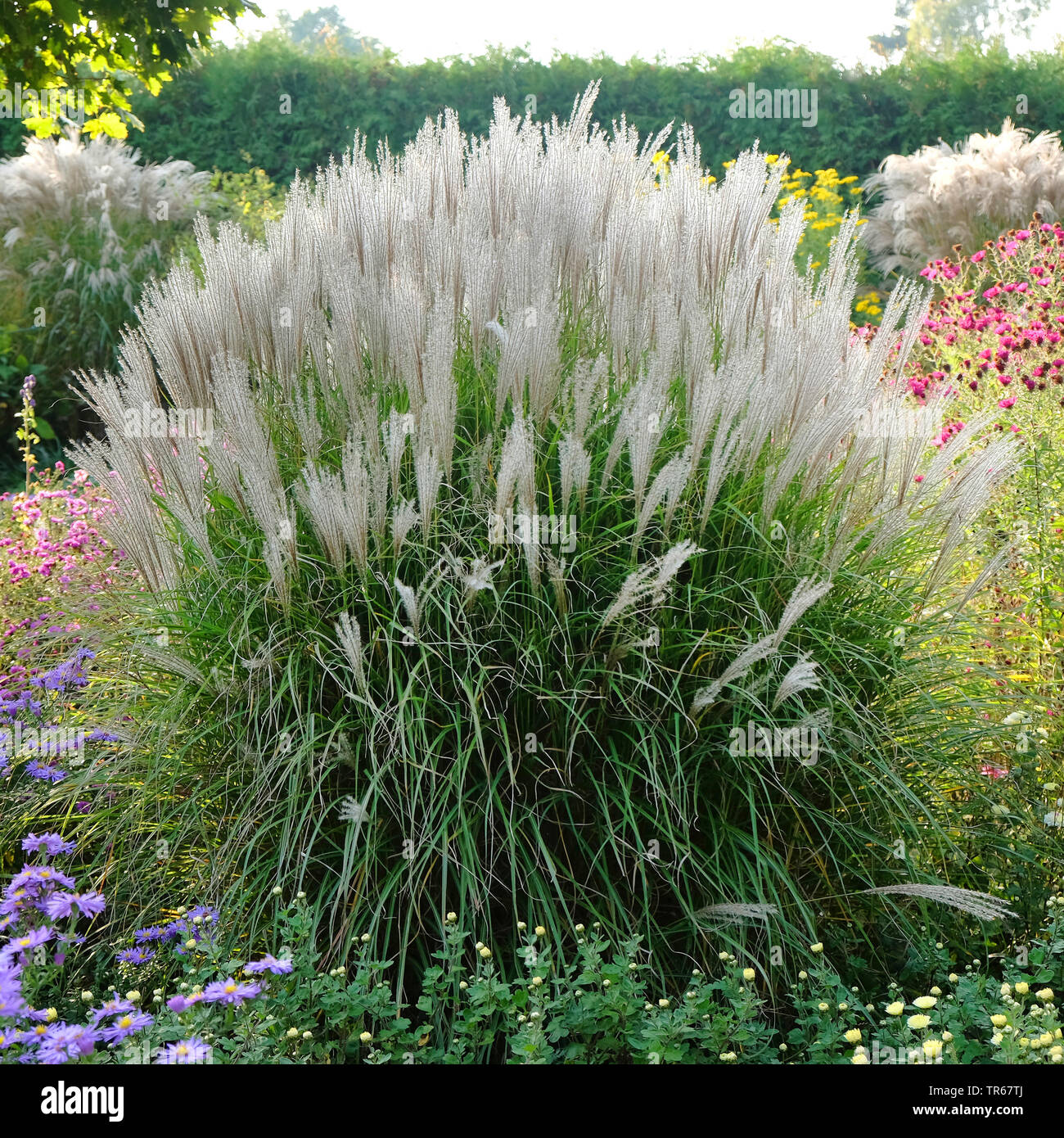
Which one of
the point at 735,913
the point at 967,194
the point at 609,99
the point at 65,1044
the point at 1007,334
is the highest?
the point at 609,99

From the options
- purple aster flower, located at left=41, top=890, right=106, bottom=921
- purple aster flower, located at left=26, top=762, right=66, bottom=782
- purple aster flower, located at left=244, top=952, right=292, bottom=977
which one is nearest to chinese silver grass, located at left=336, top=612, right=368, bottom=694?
purple aster flower, located at left=244, top=952, right=292, bottom=977

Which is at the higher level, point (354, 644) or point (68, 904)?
point (354, 644)

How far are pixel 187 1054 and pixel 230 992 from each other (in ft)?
0.70

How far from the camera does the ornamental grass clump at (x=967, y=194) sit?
9261mm

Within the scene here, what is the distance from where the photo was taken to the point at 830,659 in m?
2.44

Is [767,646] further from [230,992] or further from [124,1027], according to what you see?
[124,1027]

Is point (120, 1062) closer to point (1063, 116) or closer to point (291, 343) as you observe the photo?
point (291, 343)

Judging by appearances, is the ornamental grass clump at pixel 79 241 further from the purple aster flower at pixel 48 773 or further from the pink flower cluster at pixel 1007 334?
the purple aster flower at pixel 48 773

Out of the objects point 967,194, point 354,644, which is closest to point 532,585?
point 354,644

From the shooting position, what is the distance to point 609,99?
1283 cm

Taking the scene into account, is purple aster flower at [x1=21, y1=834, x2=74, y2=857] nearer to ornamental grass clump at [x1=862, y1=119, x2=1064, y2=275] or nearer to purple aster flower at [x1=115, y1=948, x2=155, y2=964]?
purple aster flower at [x1=115, y1=948, x2=155, y2=964]

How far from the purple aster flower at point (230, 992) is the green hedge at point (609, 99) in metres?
11.9

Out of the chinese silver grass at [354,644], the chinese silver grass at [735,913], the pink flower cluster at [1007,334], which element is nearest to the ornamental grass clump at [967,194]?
the pink flower cluster at [1007,334]
